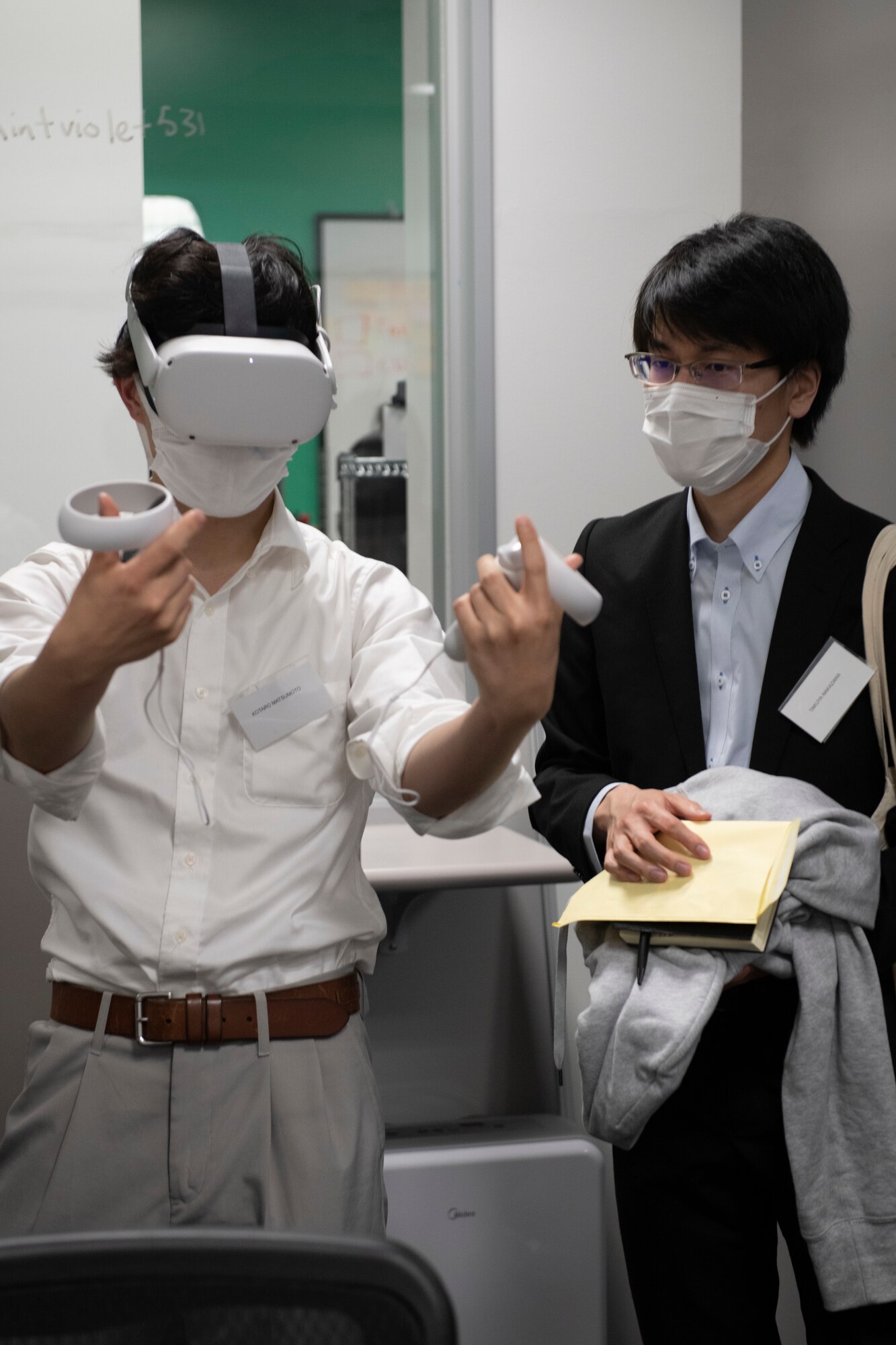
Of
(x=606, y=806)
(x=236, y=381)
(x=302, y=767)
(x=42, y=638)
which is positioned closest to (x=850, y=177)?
(x=606, y=806)

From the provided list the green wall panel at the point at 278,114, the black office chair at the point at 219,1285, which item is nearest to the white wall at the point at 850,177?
the green wall panel at the point at 278,114

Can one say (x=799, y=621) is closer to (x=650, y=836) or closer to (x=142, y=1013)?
(x=650, y=836)

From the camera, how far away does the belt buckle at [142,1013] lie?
111 cm

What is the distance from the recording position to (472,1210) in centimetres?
191

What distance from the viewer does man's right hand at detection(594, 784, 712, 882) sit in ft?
4.17

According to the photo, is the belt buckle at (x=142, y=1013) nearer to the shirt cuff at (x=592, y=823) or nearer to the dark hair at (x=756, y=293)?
the shirt cuff at (x=592, y=823)

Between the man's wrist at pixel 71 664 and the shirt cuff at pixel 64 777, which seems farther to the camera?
the shirt cuff at pixel 64 777

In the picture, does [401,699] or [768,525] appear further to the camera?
[768,525]

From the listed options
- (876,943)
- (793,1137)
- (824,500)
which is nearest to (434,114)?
(824,500)

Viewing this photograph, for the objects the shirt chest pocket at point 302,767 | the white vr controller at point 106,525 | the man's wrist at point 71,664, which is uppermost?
the white vr controller at point 106,525

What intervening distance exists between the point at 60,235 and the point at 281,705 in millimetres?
1472

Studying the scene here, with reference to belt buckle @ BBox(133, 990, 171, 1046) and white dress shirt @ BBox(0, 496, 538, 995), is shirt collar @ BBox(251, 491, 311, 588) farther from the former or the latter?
belt buckle @ BBox(133, 990, 171, 1046)

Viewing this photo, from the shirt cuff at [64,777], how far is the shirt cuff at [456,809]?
0.80 feet

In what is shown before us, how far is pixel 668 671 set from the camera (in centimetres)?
142
